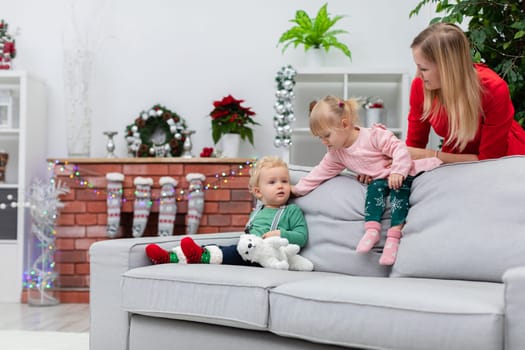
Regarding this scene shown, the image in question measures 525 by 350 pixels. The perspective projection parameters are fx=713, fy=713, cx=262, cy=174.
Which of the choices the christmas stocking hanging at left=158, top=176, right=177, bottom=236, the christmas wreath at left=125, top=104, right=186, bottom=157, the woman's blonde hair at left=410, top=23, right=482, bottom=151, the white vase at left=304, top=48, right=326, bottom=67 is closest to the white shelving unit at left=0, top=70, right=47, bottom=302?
the christmas wreath at left=125, top=104, right=186, bottom=157

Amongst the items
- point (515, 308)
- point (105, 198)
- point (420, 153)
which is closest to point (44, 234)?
point (105, 198)

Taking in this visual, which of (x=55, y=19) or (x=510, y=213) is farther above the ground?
(x=55, y=19)

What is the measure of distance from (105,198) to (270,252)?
2.23 metres

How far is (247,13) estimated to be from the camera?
5.13 meters

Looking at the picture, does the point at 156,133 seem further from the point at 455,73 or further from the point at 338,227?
the point at 455,73

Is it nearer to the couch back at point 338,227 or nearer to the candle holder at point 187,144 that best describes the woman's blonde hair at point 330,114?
the couch back at point 338,227

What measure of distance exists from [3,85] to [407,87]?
9.32 feet

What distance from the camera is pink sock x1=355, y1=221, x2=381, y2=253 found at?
2617 mm

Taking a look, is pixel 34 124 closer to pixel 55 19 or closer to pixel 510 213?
pixel 55 19

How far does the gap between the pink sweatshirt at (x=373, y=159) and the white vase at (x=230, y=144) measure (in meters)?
1.88

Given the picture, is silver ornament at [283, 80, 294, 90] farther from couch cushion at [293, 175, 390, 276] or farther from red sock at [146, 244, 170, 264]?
red sock at [146, 244, 170, 264]

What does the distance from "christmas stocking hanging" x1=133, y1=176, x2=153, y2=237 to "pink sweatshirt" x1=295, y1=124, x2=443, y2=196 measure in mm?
1888

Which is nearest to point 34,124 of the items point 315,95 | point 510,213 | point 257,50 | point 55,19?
point 55,19

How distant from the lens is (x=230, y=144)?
15.8 feet
